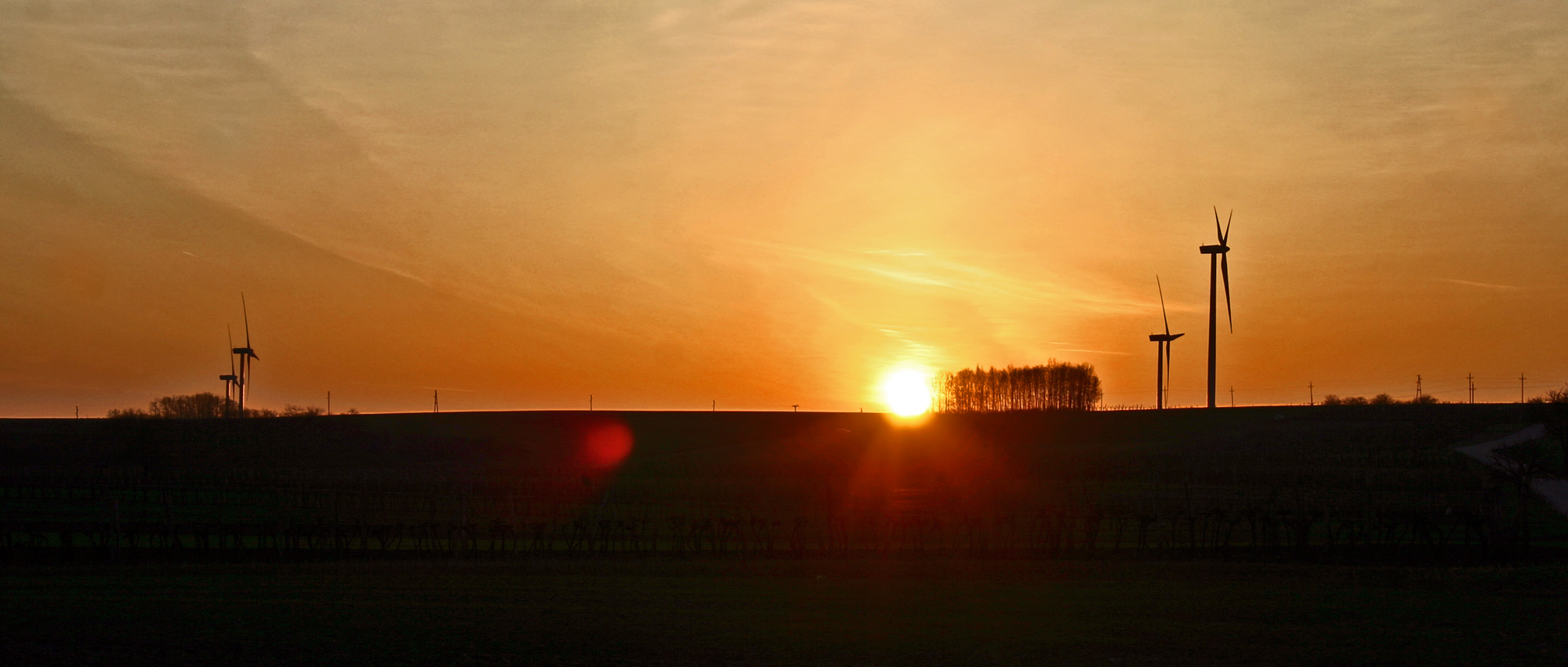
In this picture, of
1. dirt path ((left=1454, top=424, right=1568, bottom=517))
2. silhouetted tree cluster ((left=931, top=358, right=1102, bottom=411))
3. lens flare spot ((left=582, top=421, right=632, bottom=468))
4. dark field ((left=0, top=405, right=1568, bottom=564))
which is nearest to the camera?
dark field ((left=0, top=405, right=1568, bottom=564))

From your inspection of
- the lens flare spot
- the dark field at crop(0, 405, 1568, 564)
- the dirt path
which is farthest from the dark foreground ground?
the lens flare spot

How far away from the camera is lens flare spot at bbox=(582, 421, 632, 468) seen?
9431cm

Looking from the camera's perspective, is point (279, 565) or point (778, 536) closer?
point (279, 565)

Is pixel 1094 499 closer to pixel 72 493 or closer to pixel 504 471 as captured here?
pixel 504 471

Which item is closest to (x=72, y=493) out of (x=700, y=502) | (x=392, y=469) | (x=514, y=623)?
(x=392, y=469)

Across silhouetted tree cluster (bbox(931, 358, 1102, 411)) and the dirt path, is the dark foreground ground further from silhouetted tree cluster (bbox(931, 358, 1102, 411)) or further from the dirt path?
silhouetted tree cluster (bbox(931, 358, 1102, 411))

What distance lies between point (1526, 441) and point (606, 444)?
231 ft

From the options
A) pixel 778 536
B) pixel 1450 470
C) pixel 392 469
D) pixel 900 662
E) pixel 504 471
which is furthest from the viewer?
pixel 392 469

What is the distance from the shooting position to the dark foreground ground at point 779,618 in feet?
53.4

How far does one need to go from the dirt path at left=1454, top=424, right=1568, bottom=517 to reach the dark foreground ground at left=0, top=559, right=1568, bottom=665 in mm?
21684

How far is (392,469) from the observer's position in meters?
82.1

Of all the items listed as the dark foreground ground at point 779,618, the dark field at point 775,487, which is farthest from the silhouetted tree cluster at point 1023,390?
the dark foreground ground at point 779,618

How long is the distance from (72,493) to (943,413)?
77.2 m

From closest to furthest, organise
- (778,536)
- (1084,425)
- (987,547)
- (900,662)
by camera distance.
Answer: (900,662), (987,547), (778,536), (1084,425)
